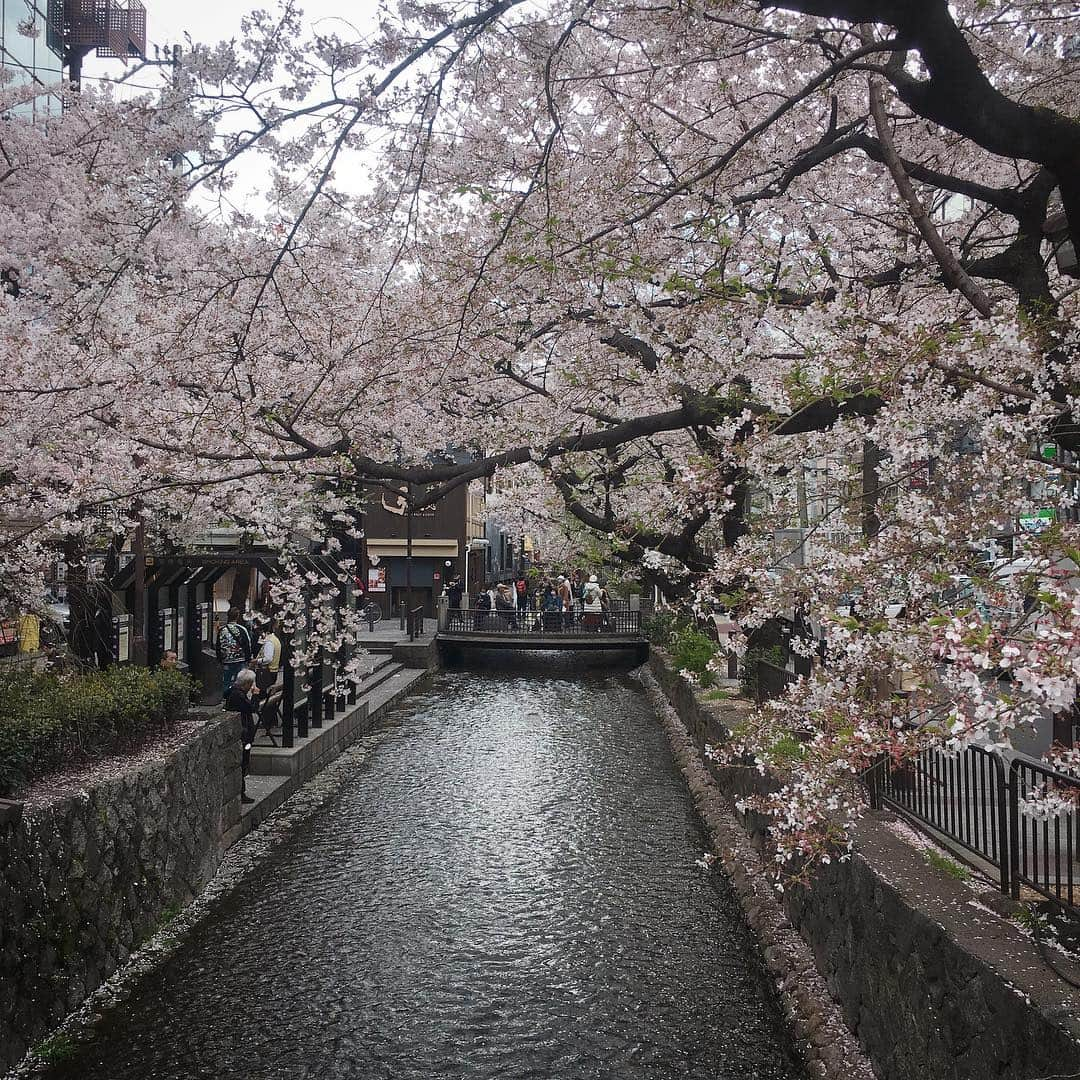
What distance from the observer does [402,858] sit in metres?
9.84

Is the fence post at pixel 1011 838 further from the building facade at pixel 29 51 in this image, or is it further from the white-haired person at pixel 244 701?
the building facade at pixel 29 51

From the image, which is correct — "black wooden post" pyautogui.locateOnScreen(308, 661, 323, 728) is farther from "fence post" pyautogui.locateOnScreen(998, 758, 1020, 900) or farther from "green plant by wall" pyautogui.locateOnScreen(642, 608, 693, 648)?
"fence post" pyautogui.locateOnScreen(998, 758, 1020, 900)

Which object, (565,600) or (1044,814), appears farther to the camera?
(565,600)

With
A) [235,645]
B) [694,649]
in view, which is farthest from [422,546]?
[235,645]

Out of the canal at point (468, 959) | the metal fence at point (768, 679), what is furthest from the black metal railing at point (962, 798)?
the metal fence at point (768, 679)

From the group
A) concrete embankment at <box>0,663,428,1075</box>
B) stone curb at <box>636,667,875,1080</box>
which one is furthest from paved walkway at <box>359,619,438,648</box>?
stone curb at <box>636,667,875,1080</box>

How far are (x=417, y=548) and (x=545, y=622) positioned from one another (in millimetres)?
14251

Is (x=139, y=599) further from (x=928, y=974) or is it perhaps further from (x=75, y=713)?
(x=928, y=974)

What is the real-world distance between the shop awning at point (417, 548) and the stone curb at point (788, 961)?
31.1 meters

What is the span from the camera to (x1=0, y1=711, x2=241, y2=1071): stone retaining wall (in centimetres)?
564

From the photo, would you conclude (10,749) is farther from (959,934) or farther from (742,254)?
(742,254)

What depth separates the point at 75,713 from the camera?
742 centimetres

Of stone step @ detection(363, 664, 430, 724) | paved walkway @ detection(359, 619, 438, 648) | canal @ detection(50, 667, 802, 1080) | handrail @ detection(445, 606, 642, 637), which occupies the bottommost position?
canal @ detection(50, 667, 802, 1080)

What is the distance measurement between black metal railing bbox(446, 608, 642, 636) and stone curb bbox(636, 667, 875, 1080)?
58.0ft
